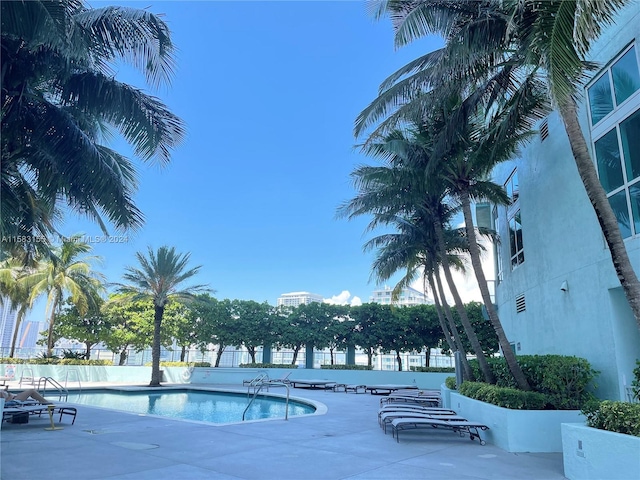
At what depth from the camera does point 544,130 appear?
462 inches

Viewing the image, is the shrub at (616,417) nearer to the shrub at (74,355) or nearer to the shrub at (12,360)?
the shrub at (12,360)

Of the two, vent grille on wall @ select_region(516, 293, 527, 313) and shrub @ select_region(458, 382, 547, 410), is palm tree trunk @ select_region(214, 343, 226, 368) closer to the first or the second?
vent grille on wall @ select_region(516, 293, 527, 313)

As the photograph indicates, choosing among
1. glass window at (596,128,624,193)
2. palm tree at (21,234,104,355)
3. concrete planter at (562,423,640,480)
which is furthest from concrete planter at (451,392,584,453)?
palm tree at (21,234,104,355)

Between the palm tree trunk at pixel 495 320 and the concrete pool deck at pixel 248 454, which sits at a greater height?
the palm tree trunk at pixel 495 320

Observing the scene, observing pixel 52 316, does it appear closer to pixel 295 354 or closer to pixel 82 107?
pixel 295 354

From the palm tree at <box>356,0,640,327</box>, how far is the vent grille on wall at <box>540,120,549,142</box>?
1.69 m

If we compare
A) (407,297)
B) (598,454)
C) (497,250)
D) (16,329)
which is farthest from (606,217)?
(407,297)

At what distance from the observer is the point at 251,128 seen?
33094 millimetres

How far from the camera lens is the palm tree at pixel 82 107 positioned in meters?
7.92

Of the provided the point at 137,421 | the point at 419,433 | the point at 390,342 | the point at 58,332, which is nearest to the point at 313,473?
the point at 419,433

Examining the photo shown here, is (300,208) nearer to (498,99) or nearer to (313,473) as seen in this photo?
(498,99)

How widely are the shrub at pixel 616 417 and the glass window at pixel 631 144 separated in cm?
456

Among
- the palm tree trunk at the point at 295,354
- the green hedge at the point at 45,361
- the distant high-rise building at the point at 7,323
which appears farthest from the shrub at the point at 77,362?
the palm tree trunk at the point at 295,354

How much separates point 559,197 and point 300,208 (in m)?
37.2
